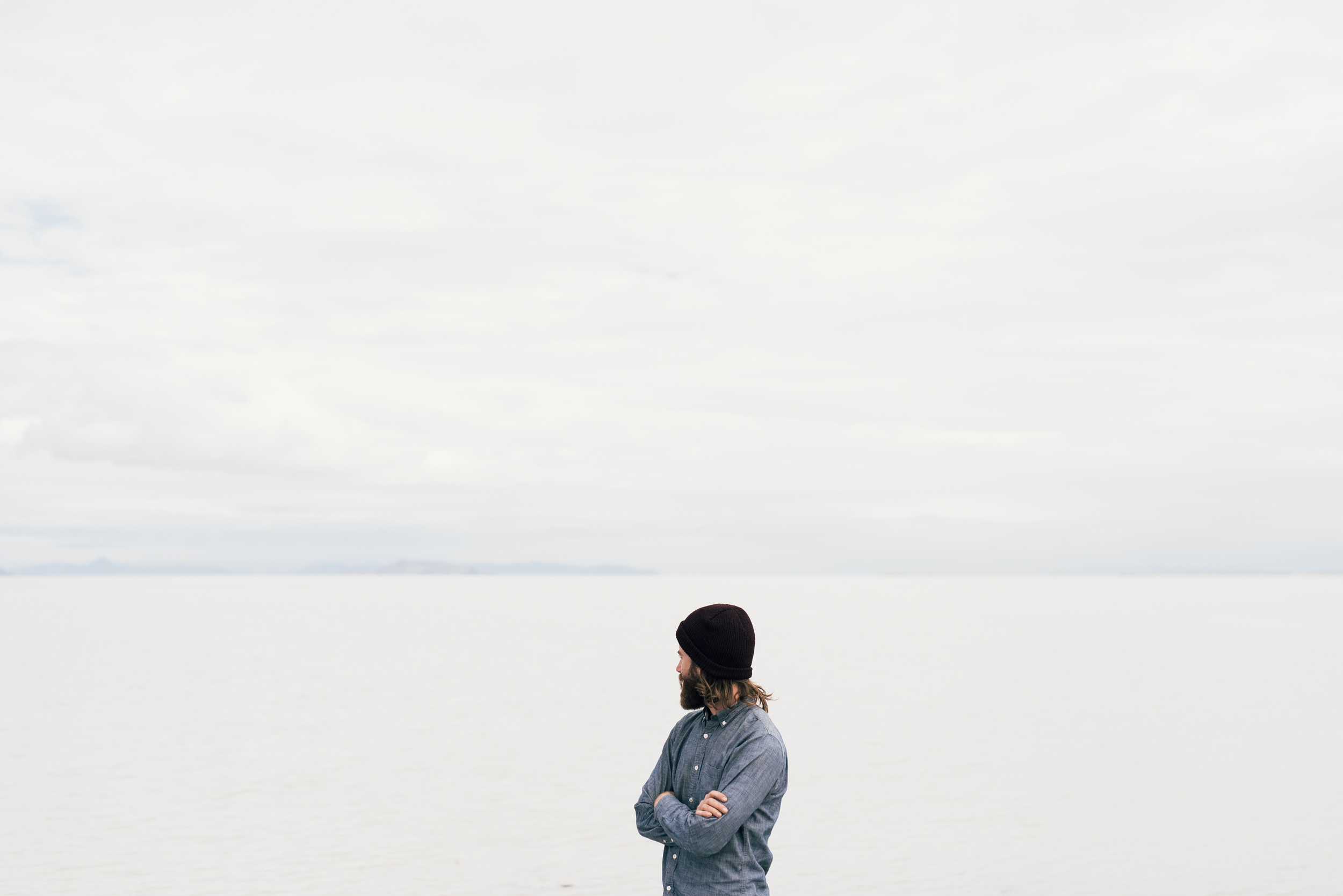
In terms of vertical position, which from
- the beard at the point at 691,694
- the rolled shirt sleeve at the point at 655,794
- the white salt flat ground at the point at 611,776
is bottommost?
the white salt flat ground at the point at 611,776

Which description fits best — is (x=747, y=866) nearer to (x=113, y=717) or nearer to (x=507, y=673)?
(x=113, y=717)

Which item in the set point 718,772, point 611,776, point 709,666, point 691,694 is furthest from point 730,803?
point 611,776

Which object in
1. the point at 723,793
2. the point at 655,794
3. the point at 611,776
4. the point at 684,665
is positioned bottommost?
the point at 611,776

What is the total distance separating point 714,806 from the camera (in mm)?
5559

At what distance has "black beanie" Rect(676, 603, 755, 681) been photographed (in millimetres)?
5512

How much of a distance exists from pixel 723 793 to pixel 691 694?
496 millimetres

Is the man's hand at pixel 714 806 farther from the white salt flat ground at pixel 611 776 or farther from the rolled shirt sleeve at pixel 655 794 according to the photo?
the white salt flat ground at pixel 611 776

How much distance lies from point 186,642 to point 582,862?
92400 mm

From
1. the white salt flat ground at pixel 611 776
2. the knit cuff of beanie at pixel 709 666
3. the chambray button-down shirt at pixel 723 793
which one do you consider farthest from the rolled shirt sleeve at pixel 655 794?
the white salt flat ground at pixel 611 776

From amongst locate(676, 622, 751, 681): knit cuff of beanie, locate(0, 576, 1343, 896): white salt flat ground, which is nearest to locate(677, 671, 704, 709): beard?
locate(676, 622, 751, 681): knit cuff of beanie

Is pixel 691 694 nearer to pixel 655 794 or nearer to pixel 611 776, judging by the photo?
pixel 655 794

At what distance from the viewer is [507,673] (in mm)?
68125

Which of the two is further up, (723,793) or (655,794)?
(723,793)

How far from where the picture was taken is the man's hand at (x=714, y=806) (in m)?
5.55
